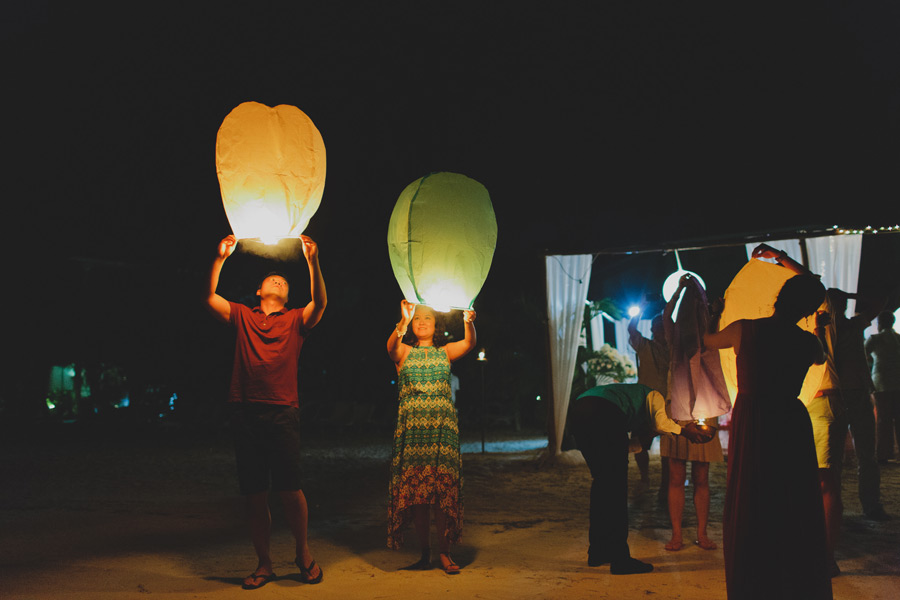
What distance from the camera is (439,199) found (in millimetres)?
4160

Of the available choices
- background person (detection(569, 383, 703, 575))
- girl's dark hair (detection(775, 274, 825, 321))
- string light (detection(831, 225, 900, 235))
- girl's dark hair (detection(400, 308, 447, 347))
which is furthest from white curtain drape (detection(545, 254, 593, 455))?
girl's dark hair (detection(775, 274, 825, 321))

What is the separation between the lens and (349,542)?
5.21 metres

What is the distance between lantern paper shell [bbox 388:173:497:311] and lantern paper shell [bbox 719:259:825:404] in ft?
5.09

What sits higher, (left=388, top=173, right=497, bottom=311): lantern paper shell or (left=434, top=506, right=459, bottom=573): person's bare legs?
(left=388, top=173, right=497, bottom=311): lantern paper shell

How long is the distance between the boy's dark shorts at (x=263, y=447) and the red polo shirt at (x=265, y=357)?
73mm

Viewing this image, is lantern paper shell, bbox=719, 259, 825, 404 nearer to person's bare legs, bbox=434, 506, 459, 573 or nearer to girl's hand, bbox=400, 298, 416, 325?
girl's hand, bbox=400, 298, 416, 325

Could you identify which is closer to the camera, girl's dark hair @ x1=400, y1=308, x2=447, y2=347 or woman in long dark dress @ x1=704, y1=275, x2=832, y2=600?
woman in long dark dress @ x1=704, y1=275, x2=832, y2=600

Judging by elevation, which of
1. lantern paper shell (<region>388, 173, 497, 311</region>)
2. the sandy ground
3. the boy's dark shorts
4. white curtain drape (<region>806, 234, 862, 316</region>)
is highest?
white curtain drape (<region>806, 234, 862, 316</region>)

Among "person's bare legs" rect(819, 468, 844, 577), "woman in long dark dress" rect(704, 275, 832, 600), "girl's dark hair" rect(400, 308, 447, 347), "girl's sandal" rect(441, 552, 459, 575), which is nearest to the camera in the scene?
"woman in long dark dress" rect(704, 275, 832, 600)

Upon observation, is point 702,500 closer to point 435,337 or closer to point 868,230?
point 435,337

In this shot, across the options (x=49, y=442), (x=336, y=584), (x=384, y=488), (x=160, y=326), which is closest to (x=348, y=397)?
(x=160, y=326)

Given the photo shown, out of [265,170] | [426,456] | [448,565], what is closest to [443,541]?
[448,565]

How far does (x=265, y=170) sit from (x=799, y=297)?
2.94m

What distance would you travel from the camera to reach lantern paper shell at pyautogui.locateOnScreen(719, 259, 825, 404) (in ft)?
13.5
